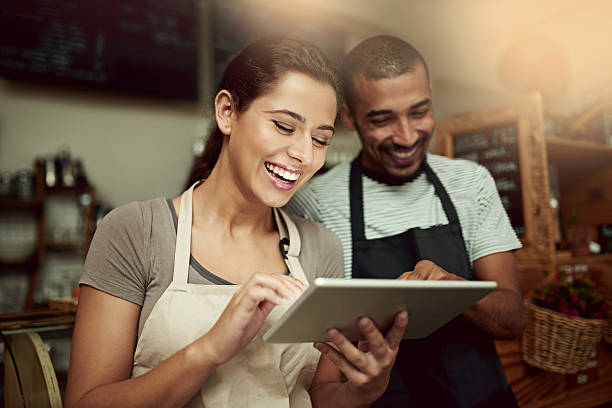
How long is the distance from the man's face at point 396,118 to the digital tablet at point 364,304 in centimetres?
55

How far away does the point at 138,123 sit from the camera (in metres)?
3.32

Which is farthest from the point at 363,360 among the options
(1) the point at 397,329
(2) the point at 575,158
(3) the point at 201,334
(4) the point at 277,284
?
(2) the point at 575,158

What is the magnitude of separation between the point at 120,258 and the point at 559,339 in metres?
1.21

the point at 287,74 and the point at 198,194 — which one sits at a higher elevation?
the point at 287,74

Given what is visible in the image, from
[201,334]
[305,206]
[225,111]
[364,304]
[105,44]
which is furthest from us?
[105,44]

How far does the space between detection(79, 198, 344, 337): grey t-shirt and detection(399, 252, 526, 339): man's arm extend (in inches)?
24.1

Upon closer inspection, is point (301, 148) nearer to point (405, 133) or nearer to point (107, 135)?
point (405, 133)

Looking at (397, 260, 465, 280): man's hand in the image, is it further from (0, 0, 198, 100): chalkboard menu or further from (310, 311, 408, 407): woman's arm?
(0, 0, 198, 100): chalkboard menu

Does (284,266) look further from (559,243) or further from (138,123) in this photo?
(138,123)

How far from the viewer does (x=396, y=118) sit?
1.22 m

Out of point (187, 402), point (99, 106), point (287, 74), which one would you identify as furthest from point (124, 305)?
point (99, 106)

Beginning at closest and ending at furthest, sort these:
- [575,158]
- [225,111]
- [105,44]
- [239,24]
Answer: [225,111] → [575,158] → [105,44] → [239,24]

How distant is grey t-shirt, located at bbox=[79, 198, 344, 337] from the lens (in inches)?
34.0

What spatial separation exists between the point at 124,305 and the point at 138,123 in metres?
2.69
